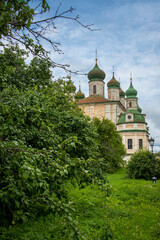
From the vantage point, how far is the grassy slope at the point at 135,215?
5.84 meters

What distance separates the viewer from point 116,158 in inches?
844

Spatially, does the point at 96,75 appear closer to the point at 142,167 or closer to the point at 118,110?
the point at 118,110

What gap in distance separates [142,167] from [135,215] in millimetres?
9101

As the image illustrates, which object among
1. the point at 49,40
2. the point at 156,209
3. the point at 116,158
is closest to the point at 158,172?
the point at 116,158

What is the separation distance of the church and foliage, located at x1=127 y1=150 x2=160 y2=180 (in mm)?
17991

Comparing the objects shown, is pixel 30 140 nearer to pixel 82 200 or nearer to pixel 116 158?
pixel 82 200

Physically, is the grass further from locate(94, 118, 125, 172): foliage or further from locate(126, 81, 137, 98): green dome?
locate(126, 81, 137, 98): green dome

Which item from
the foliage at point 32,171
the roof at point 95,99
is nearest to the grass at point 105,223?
the foliage at point 32,171

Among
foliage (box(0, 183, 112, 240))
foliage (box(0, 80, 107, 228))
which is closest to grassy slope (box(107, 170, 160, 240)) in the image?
foliage (box(0, 183, 112, 240))

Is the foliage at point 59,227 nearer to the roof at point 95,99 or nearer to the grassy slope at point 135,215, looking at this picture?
the grassy slope at point 135,215

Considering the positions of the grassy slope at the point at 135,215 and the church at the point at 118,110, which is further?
the church at the point at 118,110

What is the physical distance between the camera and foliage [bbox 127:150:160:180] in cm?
1591

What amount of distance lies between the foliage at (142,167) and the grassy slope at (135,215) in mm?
5719

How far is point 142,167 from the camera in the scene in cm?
1594
